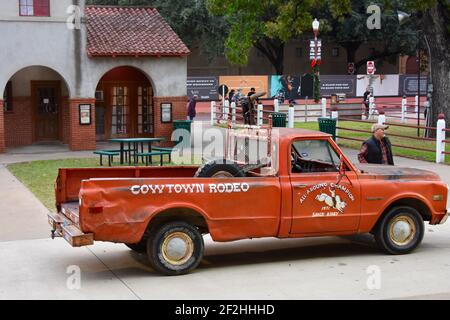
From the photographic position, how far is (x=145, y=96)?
27984 millimetres

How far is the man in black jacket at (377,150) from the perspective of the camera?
470 inches

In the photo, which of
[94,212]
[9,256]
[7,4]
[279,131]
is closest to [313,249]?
[279,131]

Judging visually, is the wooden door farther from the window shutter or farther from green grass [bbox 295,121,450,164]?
green grass [bbox 295,121,450,164]

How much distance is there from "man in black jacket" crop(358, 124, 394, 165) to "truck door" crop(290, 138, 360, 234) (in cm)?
198

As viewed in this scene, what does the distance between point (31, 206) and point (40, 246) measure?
3.41m

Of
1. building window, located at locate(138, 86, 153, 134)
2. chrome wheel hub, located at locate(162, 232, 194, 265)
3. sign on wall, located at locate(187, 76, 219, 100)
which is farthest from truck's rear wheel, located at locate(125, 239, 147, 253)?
sign on wall, located at locate(187, 76, 219, 100)

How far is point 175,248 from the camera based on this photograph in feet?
30.0

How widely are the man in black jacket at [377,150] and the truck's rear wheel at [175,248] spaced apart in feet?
12.6

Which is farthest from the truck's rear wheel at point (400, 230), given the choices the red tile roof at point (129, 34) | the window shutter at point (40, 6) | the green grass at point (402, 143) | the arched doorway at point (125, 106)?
the arched doorway at point (125, 106)

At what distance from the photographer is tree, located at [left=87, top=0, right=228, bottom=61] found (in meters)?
50.9

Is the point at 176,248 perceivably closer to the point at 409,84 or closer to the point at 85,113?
the point at 85,113

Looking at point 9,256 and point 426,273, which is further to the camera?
point 9,256

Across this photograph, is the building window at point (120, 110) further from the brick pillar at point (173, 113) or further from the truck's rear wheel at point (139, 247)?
the truck's rear wheel at point (139, 247)

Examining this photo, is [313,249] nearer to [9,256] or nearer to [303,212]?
[303,212]
